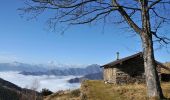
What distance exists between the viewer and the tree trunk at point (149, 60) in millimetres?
22375

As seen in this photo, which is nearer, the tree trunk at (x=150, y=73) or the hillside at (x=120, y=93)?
the tree trunk at (x=150, y=73)

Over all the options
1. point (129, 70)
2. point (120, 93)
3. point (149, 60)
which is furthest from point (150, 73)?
point (129, 70)

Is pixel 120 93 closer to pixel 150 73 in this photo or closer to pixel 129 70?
pixel 150 73

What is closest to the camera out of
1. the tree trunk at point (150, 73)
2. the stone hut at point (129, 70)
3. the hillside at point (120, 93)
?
the tree trunk at point (150, 73)

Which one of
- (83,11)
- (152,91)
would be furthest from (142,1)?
(152,91)

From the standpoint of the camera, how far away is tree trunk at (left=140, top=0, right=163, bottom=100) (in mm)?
22375

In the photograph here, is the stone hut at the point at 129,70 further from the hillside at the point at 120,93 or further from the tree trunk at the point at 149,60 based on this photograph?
the tree trunk at the point at 149,60

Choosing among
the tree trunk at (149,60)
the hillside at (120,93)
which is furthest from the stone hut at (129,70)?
the tree trunk at (149,60)

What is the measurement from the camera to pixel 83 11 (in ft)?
79.6

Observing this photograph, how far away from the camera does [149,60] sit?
74.7 ft

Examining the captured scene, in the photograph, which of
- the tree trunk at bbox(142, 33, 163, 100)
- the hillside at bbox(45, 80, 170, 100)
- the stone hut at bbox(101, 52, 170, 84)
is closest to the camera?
the tree trunk at bbox(142, 33, 163, 100)

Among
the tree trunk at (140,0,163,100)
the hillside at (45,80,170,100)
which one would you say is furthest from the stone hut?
the tree trunk at (140,0,163,100)

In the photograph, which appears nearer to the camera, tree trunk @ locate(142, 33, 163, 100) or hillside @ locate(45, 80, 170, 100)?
tree trunk @ locate(142, 33, 163, 100)

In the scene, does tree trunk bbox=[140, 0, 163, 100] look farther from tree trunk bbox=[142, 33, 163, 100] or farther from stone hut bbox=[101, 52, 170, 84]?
stone hut bbox=[101, 52, 170, 84]
